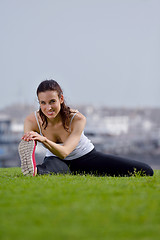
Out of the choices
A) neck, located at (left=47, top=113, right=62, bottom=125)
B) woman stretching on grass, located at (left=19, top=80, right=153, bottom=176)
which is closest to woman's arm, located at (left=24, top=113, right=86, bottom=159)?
woman stretching on grass, located at (left=19, top=80, right=153, bottom=176)

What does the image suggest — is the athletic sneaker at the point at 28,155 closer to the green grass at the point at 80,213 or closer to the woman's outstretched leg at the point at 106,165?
the woman's outstretched leg at the point at 106,165

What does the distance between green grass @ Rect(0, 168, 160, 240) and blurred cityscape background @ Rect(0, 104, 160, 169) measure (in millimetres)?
66346

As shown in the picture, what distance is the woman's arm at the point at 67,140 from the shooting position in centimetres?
486

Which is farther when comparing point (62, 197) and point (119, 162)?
point (119, 162)

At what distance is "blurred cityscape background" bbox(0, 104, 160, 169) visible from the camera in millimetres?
73500

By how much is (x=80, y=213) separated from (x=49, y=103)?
2.88 metres

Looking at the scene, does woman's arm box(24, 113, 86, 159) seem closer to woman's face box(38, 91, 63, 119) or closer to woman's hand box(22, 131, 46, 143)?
woman's hand box(22, 131, 46, 143)

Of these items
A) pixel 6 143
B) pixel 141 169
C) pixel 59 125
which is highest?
pixel 59 125

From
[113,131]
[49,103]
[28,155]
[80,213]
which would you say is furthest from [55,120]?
[113,131]

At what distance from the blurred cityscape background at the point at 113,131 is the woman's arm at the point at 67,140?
6405cm

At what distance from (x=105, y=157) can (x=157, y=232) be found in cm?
372

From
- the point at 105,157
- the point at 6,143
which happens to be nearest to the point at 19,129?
the point at 6,143

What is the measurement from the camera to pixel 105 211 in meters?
2.46

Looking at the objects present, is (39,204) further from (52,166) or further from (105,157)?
(105,157)
